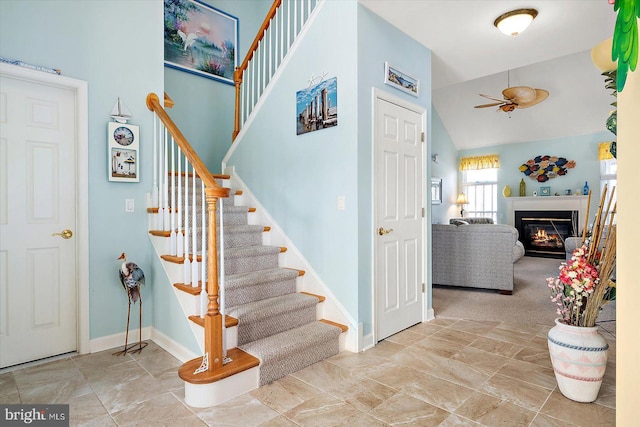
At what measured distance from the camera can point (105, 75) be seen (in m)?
2.95

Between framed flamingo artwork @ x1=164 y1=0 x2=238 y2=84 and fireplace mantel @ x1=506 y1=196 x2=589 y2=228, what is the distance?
718 cm

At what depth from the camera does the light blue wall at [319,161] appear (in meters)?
2.94

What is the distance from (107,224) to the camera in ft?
9.71

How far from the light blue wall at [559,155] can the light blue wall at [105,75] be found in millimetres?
8450

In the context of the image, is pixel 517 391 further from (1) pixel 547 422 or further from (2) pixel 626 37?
(2) pixel 626 37

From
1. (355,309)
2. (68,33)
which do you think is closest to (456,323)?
(355,309)

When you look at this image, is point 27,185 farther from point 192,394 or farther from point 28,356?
point 192,394

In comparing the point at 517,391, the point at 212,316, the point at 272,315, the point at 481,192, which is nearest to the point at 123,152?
the point at 212,316

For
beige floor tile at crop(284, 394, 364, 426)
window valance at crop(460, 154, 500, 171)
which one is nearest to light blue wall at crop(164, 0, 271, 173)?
beige floor tile at crop(284, 394, 364, 426)

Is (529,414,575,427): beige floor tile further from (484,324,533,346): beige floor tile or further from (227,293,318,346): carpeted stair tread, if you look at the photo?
(227,293,318,346): carpeted stair tread

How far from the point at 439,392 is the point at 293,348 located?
38.7 inches

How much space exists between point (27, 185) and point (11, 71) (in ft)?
2.60

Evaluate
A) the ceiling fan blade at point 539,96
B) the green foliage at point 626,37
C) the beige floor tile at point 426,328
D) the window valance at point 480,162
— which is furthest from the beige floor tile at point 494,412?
the window valance at point 480,162

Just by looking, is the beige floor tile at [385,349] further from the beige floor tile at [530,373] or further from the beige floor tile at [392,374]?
the beige floor tile at [530,373]
